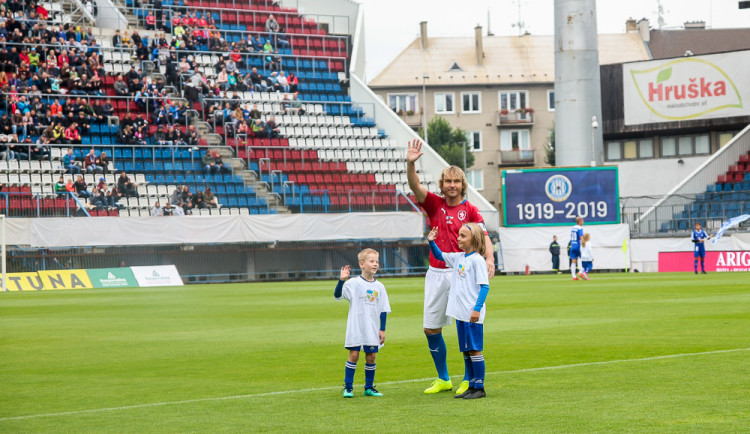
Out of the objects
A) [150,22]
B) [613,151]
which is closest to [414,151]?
[150,22]

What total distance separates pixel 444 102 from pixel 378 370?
89481 mm

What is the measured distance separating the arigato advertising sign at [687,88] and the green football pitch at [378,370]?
34.3 m

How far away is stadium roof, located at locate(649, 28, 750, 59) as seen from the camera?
335ft

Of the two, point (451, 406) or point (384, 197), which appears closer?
point (451, 406)

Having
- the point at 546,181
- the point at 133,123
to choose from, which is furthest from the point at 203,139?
the point at 546,181

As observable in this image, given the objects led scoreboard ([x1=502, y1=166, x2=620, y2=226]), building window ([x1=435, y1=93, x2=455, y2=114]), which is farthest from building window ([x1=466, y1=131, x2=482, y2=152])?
led scoreboard ([x1=502, y1=166, x2=620, y2=226])

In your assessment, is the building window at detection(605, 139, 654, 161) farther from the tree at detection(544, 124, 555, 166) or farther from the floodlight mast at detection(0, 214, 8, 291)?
the floodlight mast at detection(0, 214, 8, 291)

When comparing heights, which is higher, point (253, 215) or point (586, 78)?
point (586, 78)

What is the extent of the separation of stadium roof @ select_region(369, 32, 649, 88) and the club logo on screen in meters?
52.3

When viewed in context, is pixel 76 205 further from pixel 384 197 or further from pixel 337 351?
pixel 337 351

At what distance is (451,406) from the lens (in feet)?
30.5

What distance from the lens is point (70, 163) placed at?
139ft

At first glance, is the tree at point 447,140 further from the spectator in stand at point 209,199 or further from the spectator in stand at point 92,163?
the spectator in stand at point 92,163

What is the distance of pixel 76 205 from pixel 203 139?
8.80 meters
